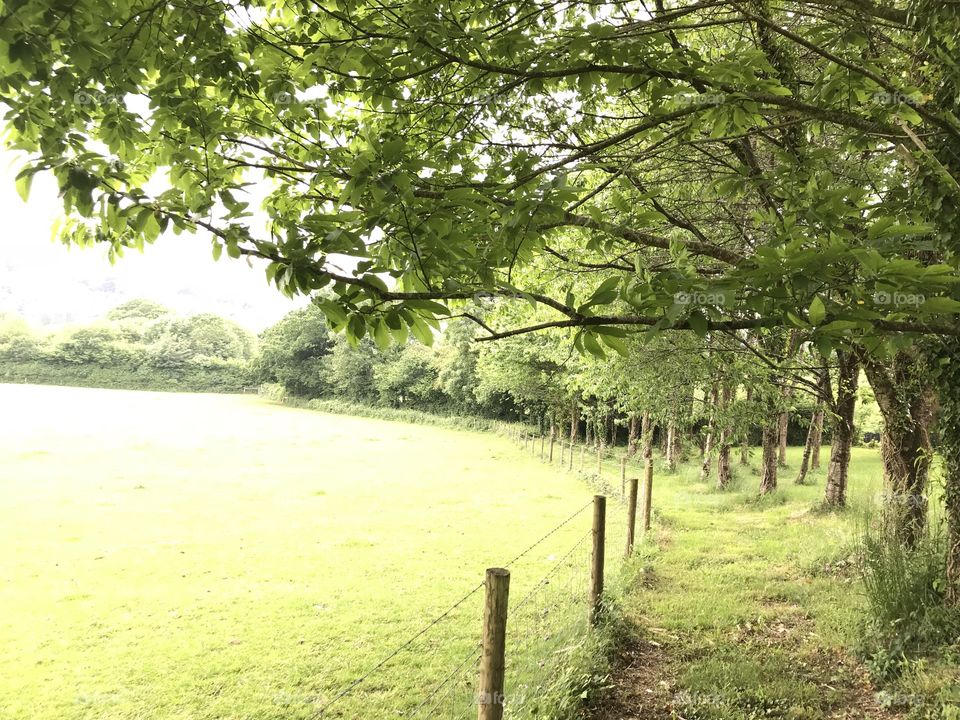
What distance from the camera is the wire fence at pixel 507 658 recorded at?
5.47 meters

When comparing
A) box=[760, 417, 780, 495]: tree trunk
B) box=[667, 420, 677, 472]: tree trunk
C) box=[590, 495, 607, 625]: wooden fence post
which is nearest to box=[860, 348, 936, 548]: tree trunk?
box=[590, 495, 607, 625]: wooden fence post

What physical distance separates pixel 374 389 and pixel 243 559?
49888 mm

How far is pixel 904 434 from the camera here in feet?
27.3

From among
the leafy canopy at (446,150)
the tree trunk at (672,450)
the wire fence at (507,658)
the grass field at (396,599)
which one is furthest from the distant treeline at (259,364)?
the leafy canopy at (446,150)

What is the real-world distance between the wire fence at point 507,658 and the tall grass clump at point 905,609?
9.46 feet

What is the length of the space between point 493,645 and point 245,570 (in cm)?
1080

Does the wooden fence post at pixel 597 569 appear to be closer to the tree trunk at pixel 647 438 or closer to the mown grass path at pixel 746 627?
the mown grass path at pixel 746 627

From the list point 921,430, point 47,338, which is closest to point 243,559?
point 921,430

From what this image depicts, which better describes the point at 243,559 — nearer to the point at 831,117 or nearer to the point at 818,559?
the point at 818,559

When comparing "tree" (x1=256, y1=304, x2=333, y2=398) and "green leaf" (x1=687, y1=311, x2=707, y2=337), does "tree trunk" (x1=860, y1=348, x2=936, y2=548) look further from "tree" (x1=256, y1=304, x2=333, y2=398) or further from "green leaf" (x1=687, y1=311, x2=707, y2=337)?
"tree" (x1=256, y1=304, x2=333, y2=398)

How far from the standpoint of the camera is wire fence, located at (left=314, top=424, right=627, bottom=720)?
5.47 meters

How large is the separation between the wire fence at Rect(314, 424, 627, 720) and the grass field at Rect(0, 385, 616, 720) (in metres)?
0.06

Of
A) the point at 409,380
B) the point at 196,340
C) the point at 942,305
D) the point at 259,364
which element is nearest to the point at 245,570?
the point at 942,305

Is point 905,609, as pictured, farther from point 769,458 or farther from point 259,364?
point 259,364
